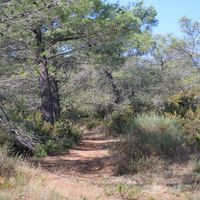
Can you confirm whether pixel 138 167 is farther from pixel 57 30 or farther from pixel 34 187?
pixel 57 30

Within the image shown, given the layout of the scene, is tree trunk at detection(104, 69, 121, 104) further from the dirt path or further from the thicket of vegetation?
the dirt path

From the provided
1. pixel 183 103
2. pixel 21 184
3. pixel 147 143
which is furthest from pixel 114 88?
pixel 21 184

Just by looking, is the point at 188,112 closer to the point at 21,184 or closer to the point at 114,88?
the point at 21,184

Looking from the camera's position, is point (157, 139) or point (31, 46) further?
point (157, 139)

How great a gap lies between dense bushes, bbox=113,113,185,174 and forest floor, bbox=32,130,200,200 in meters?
0.47

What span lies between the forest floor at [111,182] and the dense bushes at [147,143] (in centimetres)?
47

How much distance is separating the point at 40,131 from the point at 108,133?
6.11 metres

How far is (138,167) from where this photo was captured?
11.0 m

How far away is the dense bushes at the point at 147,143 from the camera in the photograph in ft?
37.4

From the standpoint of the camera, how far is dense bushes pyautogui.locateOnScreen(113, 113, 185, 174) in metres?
11.4

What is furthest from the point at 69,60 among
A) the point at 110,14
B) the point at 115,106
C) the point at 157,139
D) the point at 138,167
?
the point at 115,106

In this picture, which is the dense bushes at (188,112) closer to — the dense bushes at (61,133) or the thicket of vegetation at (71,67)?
the thicket of vegetation at (71,67)

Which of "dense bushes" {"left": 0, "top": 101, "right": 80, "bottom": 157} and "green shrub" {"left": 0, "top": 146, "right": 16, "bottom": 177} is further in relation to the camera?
"dense bushes" {"left": 0, "top": 101, "right": 80, "bottom": 157}

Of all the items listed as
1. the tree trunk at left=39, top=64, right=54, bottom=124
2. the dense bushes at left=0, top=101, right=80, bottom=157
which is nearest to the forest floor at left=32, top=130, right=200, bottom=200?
the dense bushes at left=0, top=101, right=80, bottom=157
